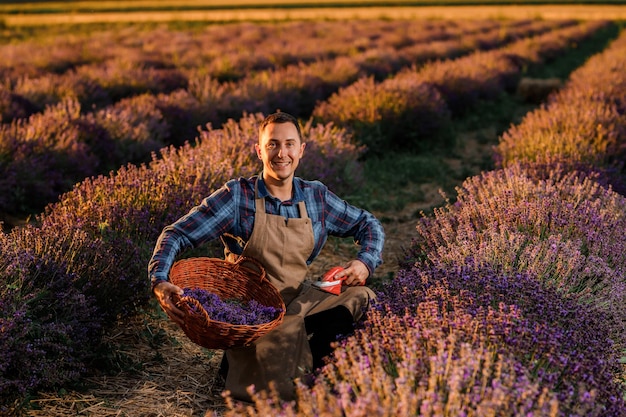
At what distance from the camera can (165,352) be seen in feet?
11.9

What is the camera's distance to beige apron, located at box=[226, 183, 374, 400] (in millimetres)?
2914

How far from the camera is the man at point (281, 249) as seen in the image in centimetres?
292

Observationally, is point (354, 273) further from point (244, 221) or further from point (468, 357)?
point (468, 357)

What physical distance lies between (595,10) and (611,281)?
48.2 meters

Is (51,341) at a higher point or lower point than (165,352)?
higher

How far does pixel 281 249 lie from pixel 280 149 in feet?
1.44

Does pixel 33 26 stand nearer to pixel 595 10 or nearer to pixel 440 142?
pixel 440 142

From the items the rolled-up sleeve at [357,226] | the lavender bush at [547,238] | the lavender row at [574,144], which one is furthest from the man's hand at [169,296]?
the lavender row at [574,144]

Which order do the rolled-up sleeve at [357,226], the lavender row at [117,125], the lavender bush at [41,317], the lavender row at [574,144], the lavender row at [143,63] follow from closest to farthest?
the lavender bush at [41,317] < the rolled-up sleeve at [357,226] < the lavender row at [574,144] < the lavender row at [117,125] < the lavender row at [143,63]

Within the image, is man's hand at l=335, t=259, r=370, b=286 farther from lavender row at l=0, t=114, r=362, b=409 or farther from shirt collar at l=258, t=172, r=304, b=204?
lavender row at l=0, t=114, r=362, b=409

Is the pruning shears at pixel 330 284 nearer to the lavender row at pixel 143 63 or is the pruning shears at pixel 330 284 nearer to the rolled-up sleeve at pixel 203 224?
the rolled-up sleeve at pixel 203 224

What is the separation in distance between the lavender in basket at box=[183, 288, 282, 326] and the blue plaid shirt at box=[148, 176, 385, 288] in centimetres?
21

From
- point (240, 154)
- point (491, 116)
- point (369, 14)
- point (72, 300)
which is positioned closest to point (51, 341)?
point (72, 300)

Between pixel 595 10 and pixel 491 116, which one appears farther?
pixel 595 10
